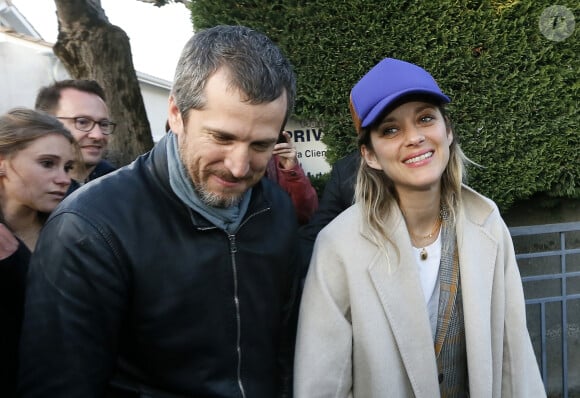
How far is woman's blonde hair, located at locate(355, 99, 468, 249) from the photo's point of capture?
201 cm

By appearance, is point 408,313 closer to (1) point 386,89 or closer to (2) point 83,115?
(1) point 386,89

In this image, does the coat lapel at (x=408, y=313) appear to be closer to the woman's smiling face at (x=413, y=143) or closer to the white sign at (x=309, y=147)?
the woman's smiling face at (x=413, y=143)

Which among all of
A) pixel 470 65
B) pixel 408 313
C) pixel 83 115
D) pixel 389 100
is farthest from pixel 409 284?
pixel 470 65

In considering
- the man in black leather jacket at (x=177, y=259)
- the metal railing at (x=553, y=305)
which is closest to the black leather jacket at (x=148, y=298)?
the man in black leather jacket at (x=177, y=259)

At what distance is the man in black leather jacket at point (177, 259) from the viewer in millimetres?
1340

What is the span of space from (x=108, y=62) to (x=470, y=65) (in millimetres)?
2837

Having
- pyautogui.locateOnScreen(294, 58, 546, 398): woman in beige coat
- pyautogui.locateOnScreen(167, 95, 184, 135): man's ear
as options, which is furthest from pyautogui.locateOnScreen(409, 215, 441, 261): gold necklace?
pyautogui.locateOnScreen(167, 95, 184, 135): man's ear

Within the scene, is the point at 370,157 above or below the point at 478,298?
above

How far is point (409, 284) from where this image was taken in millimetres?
1900

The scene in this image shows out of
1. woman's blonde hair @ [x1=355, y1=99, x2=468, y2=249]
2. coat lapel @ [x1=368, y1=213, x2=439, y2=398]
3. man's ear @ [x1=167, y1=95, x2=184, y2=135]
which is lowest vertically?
coat lapel @ [x1=368, y1=213, x2=439, y2=398]

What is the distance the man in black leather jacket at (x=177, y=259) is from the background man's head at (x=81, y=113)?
136 cm

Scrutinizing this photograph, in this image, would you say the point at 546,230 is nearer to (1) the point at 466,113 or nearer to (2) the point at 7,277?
(1) the point at 466,113

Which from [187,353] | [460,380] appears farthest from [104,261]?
[460,380]

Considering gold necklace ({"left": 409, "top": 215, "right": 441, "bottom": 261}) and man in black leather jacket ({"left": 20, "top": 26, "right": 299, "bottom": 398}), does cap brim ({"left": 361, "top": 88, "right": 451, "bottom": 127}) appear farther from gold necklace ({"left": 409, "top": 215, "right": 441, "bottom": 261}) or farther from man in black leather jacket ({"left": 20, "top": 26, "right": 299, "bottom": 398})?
gold necklace ({"left": 409, "top": 215, "right": 441, "bottom": 261})
